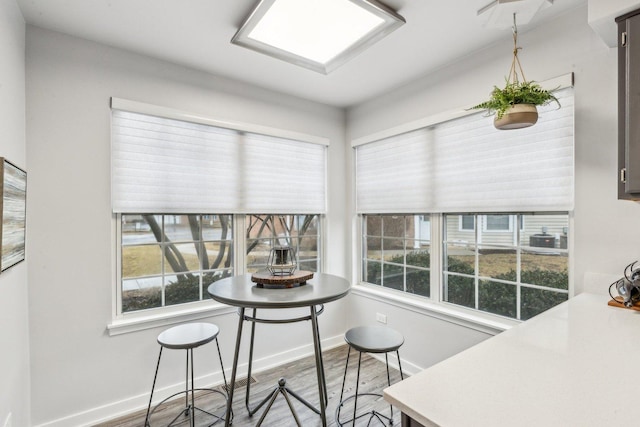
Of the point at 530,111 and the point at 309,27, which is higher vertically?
the point at 309,27

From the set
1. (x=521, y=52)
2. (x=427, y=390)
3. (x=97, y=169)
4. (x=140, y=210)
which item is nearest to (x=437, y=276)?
(x=521, y=52)

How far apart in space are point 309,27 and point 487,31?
1.19 metres

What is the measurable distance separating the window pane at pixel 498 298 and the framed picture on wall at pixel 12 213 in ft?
9.55

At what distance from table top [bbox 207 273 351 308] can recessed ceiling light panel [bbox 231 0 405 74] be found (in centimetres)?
162

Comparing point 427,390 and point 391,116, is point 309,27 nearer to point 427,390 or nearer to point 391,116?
point 391,116

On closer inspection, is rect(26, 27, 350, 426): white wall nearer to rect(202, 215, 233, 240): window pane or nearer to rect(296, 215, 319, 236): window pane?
rect(202, 215, 233, 240): window pane

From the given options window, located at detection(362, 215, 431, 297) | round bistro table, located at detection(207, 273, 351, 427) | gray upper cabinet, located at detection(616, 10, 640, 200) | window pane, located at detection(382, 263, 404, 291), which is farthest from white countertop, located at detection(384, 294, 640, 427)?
window pane, located at detection(382, 263, 404, 291)

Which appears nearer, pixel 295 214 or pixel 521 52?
pixel 521 52

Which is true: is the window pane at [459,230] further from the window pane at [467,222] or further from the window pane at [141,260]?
the window pane at [141,260]

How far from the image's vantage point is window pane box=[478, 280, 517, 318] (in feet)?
7.44

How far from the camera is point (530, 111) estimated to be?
5.40 ft

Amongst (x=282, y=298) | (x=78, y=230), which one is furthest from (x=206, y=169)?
(x=282, y=298)

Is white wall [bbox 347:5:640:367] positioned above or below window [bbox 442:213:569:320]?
above

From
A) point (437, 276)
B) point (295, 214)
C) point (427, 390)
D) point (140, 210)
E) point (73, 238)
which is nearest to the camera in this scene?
point (427, 390)
